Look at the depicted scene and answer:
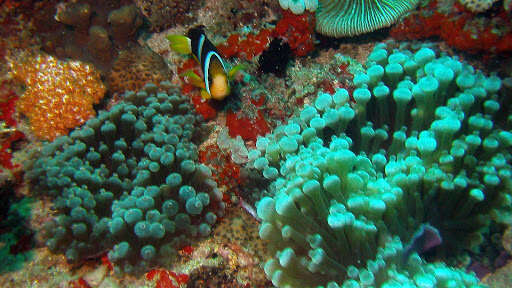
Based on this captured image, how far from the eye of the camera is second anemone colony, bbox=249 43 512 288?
1.89 metres

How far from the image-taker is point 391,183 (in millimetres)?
2055

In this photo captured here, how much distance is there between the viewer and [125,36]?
436cm

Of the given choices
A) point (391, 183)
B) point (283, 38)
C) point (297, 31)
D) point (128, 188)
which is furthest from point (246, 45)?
point (391, 183)

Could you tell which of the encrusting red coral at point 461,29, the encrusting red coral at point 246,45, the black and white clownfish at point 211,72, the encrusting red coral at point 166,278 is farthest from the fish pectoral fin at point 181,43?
the encrusting red coral at point 461,29

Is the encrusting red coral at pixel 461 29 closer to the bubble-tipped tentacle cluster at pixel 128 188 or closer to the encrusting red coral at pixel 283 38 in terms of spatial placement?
the encrusting red coral at pixel 283 38

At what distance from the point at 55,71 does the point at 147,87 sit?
1248mm

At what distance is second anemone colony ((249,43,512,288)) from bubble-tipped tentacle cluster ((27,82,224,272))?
0.71 m

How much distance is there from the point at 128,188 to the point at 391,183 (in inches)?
85.2

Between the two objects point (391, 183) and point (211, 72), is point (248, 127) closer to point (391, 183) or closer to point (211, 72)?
point (211, 72)

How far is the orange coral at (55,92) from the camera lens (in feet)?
12.2

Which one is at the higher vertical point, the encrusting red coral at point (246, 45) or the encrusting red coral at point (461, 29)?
the encrusting red coral at point (461, 29)

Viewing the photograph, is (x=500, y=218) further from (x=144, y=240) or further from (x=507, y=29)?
(x=144, y=240)

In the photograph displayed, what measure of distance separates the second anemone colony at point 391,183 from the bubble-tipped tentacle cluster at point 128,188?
27.9 inches

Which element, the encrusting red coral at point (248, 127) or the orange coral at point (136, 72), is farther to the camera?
the orange coral at point (136, 72)
